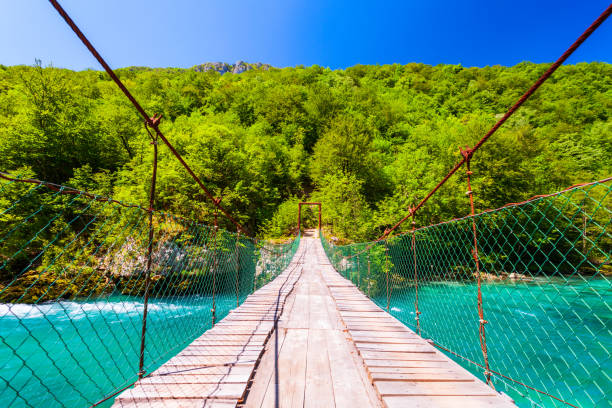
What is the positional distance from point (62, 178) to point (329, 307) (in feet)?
57.8

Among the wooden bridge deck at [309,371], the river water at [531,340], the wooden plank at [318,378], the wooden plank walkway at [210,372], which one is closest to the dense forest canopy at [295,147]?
the river water at [531,340]

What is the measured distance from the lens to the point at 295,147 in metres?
21.4

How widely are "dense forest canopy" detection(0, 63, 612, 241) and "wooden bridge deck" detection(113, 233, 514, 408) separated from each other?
32.1 ft

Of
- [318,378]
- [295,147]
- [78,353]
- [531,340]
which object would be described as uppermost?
[295,147]

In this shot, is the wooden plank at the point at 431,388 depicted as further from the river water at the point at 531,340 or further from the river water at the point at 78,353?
the river water at the point at 78,353

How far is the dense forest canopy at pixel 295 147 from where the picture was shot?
40.6 ft

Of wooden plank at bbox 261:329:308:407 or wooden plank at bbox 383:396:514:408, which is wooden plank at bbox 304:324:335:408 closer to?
wooden plank at bbox 261:329:308:407

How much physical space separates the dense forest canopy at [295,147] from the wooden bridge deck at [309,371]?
385 inches

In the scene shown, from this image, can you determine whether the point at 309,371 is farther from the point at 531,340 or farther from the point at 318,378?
the point at 531,340

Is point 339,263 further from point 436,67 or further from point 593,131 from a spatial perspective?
point 436,67

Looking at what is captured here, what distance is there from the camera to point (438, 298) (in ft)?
27.6

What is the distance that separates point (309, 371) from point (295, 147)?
2067 cm

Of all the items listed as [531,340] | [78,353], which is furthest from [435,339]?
[78,353]

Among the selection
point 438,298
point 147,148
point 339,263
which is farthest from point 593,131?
point 147,148
